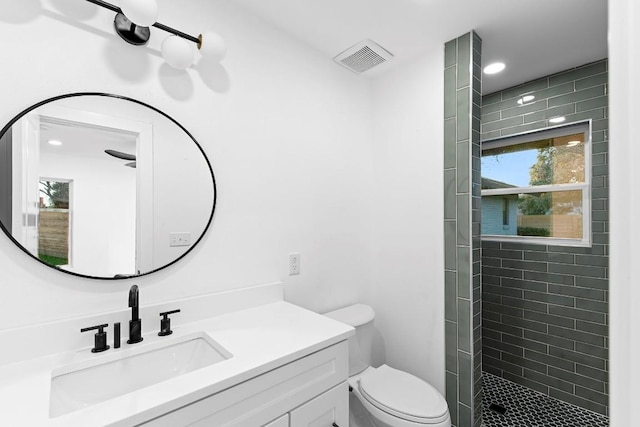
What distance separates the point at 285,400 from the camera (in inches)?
42.6

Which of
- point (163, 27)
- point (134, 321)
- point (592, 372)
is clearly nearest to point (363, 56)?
point (163, 27)

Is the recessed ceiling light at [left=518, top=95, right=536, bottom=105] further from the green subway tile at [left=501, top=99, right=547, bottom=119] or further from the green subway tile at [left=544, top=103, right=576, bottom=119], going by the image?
the green subway tile at [left=544, top=103, right=576, bottom=119]

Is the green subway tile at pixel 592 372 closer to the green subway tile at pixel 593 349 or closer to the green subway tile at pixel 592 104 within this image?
the green subway tile at pixel 593 349

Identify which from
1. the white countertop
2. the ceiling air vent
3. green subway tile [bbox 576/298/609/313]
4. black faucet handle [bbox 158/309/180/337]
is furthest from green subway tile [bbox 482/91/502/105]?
black faucet handle [bbox 158/309/180/337]

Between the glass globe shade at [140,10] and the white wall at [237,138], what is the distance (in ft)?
0.65

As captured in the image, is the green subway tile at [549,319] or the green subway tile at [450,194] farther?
the green subway tile at [549,319]

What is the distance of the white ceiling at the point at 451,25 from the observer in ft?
5.30

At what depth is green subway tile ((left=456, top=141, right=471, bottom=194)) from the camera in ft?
5.85

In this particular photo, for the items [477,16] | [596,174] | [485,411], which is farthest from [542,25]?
[485,411]

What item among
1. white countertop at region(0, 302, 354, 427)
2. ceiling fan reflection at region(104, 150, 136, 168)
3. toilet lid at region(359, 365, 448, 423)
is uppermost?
ceiling fan reflection at region(104, 150, 136, 168)

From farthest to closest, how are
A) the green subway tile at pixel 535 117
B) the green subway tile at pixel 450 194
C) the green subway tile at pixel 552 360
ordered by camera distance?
the green subway tile at pixel 535 117, the green subway tile at pixel 552 360, the green subway tile at pixel 450 194

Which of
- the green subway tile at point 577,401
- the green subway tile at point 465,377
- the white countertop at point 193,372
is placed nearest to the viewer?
the white countertop at point 193,372

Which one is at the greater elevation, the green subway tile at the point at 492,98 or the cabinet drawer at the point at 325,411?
the green subway tile at the point at 492,98

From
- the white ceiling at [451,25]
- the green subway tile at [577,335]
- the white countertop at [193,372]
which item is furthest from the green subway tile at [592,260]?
the white countertop at [193,372]
